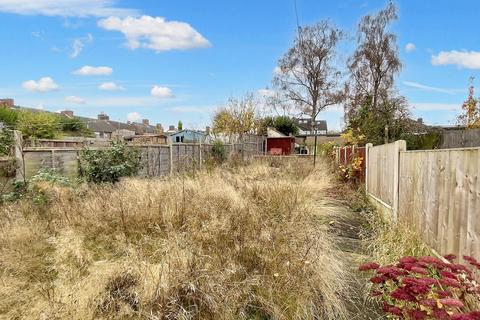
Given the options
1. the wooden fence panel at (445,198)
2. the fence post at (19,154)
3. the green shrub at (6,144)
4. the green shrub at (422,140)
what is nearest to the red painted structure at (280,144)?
the green shrub at (422,140)

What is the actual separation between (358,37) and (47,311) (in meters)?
27.9

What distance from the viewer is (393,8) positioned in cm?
2606

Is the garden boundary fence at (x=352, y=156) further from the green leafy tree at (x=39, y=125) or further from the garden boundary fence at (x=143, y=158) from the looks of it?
the green leafy tree at (x=39, y=125)

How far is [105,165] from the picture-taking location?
29.4 feet

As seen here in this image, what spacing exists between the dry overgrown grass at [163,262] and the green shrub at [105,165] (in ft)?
10.8

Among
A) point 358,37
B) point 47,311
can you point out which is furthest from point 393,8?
point 47,311

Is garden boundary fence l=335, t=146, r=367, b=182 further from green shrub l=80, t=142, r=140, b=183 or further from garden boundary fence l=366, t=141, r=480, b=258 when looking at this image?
green shrub l=80, t=142, r=140, b=183

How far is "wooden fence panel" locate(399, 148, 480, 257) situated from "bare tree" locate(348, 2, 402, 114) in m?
22.8

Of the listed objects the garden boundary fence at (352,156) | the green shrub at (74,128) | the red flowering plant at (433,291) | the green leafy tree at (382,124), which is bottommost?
the red flowering plant at (433,291)

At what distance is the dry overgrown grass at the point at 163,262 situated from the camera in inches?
113

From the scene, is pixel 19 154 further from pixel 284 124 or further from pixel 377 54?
pixel 284 124

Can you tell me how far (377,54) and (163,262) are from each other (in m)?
26.3

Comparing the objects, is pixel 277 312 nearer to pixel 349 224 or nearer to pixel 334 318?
pixel 334 318

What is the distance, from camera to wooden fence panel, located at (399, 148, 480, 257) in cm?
288
